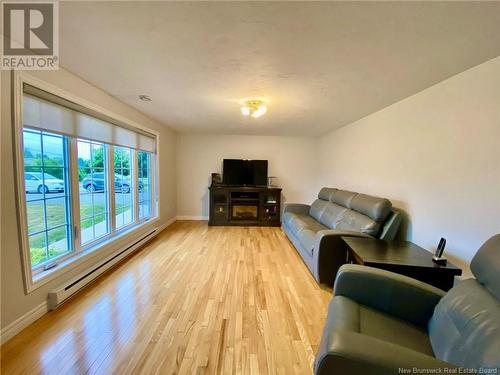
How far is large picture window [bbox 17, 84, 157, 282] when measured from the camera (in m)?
1.87

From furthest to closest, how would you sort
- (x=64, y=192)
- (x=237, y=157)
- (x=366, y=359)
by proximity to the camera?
(x=237, y=157)
(x=64, y=192)
(x=366, y=359)

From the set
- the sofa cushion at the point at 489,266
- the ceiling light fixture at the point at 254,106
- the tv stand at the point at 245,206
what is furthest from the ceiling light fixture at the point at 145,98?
the sofa cushion at the point at 489,266

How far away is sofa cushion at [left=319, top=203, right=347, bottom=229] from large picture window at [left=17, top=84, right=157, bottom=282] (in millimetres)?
3196

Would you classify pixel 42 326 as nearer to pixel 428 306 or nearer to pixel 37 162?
pixel 37 162

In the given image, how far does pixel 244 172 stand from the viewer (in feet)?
18.1

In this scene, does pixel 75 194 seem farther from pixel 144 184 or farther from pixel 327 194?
pixel 327 194

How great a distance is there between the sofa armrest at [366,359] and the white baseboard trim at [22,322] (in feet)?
7.21

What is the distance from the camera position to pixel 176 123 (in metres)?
4.38

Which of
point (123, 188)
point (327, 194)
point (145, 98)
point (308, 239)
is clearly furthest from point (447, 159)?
point (123, 188)

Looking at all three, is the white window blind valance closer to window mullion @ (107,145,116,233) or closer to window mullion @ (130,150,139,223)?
window mullion @ (107,145,116,233)

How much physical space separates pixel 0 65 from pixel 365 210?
145 inches

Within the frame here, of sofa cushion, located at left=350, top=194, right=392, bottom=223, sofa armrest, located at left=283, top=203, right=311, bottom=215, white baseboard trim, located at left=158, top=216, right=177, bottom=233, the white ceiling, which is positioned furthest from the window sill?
sofa cushion, located at left=350, top=194, right=392, bottom=223

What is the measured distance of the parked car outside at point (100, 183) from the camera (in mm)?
2673

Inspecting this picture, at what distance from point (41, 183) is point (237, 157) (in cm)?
404
